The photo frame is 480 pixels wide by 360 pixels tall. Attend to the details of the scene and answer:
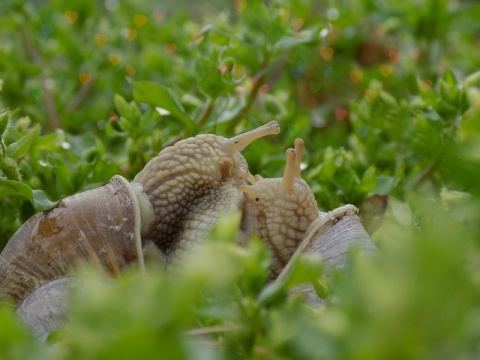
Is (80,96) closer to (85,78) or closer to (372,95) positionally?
(85,78)

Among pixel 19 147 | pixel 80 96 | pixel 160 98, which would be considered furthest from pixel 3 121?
pixel 80 96

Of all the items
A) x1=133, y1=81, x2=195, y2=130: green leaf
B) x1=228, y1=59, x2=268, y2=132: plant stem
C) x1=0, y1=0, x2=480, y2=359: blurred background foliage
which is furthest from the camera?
x1=228, y1=59, x2=268, y2=132: plant stem

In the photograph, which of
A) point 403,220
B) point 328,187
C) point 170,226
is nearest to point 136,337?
point 403,220

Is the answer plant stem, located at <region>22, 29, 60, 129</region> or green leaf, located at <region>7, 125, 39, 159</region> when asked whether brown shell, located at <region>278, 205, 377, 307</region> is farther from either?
plant stem, located at <region>22, 29, 60, 129</region>

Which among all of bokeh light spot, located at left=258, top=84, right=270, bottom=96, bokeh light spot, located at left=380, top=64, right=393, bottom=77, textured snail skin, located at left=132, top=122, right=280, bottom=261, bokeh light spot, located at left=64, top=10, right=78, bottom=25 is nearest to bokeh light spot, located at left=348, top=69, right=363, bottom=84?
bokeh light spot, located at left=380, top=64, right=393, bottom=77

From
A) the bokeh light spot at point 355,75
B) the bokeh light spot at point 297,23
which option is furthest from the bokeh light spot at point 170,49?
the bokeh light spot at point 355,75

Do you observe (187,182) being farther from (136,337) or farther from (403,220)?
(136,337)

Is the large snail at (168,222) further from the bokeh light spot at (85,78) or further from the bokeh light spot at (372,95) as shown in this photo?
the bokeh light spot at (85,78)
